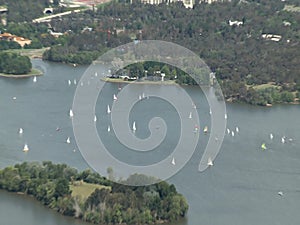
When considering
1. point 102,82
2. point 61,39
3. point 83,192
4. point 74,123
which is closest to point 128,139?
point 74,123

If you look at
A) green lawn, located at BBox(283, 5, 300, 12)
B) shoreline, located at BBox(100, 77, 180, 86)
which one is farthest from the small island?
green lawn, located at BBox(283, 5, 300, 12)

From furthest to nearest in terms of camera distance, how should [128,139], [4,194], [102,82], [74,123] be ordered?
[102,82]
[74,123]
[128,139]
[4,194]

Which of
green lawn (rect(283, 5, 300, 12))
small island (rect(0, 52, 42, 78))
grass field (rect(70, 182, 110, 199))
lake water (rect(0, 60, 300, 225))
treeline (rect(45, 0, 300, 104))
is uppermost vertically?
grass field (rect(70, 182, 110, 199))

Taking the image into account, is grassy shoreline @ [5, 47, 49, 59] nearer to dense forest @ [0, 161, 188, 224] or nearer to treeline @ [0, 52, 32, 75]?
treeline @ [0, 52, 32, 75]

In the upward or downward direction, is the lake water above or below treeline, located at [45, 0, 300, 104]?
above

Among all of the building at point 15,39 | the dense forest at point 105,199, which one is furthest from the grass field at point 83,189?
the building at point 15,39

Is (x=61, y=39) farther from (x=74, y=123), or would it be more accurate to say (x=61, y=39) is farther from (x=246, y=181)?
(x=246, y=181)

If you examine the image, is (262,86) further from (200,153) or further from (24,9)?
(24,9)

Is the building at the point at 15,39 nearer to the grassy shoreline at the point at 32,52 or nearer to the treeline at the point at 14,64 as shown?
the grassy shoreline at the point at 32,52
